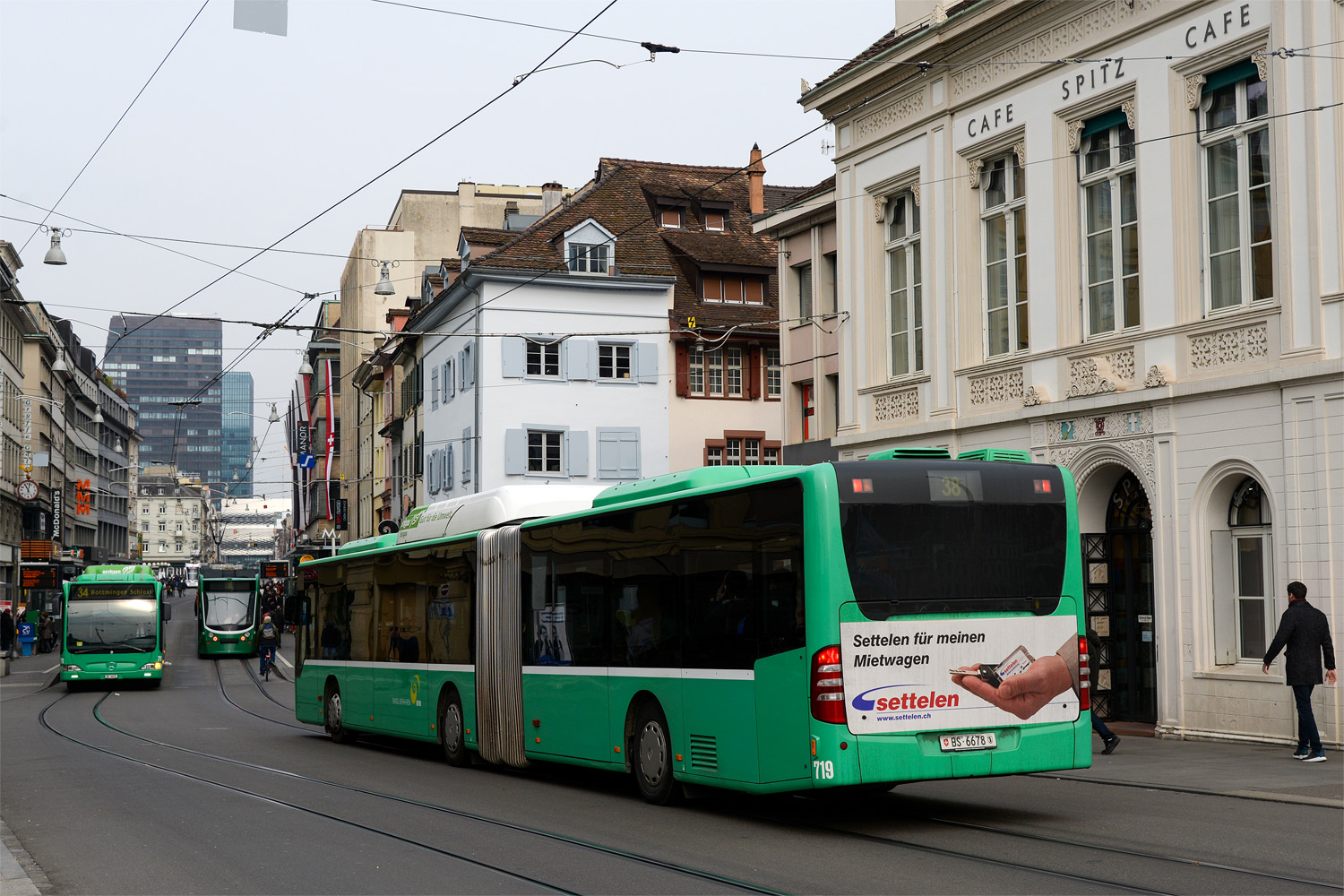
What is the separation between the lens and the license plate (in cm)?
1141

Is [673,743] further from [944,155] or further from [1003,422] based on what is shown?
[944,155]

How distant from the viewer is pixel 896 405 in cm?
2594

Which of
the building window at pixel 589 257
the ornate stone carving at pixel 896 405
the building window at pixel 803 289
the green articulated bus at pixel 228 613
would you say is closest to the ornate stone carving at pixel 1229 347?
the ornate stone carving at pixel 896 405

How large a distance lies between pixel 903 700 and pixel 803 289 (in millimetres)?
23896

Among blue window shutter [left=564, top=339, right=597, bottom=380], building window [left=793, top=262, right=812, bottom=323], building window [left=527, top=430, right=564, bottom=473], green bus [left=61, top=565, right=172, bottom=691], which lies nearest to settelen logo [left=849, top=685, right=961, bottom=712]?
building window [left=793, top=262, right=812, bottom=323]

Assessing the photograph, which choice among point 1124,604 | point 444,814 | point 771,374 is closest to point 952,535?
point 444,814

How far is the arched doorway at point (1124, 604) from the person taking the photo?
20969 millimetres

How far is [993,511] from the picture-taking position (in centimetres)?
1191

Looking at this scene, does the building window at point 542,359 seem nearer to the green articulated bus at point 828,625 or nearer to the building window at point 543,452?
the building window at point 543,452

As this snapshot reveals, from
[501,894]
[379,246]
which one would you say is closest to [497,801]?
[501,894]

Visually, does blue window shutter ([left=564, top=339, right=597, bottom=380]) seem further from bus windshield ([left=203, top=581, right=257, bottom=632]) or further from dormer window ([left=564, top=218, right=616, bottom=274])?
bus windshield ([left=203, top=581, right=257, bottom=632])

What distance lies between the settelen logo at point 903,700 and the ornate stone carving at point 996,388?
12.0 meters

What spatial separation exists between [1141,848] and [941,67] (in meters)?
16.6

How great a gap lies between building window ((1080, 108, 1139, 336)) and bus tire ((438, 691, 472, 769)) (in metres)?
9.98
